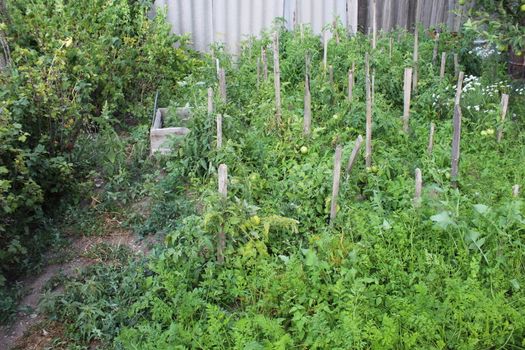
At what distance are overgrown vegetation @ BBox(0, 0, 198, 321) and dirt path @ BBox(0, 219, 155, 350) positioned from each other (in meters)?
0.11

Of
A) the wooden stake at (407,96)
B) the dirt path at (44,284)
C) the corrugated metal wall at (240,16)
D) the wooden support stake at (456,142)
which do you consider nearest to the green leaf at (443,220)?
the wooden support stake at (456,142)

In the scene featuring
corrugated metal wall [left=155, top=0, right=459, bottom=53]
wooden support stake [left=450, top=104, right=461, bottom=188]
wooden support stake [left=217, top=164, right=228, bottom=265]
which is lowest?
wooden support stake [left=217, top=164, right=228, bottom=265]

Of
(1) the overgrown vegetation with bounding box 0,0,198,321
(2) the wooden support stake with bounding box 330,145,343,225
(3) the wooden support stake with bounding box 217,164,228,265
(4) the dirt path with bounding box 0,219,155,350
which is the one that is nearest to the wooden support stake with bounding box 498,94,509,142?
(2) the wooden support stake with bounding box 330,145,343,225

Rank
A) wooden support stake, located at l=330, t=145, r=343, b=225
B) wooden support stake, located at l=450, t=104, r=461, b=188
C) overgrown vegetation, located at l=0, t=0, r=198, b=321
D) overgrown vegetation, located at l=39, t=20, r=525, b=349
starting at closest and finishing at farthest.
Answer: overgrown vegetation, located at l=39, t=20, r=525, b=349, wooden support stake, located at l=330, t=145, r=343, b=225, wooden support stake, located at l=450, t=104, r=461, b=188, overgrown vegetation, located at l=0, t=0, r=198, b=321

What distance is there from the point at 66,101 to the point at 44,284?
1.78 m

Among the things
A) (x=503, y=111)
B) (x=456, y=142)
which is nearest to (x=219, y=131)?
(x=456, y=142)

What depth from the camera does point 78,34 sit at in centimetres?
686

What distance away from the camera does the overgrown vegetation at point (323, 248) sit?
336cm

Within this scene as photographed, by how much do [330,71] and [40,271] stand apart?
12.5ft

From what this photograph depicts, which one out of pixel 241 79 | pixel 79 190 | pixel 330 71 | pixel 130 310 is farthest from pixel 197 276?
pixel 241 79

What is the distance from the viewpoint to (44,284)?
14.4 feet

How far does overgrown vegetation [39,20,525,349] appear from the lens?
3.36m

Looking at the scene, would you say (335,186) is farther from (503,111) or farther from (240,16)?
(240,16)

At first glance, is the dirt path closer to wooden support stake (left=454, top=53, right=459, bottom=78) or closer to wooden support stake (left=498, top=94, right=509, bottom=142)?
wooden support stake (left=498, top=94, right=509, bottom=142)
